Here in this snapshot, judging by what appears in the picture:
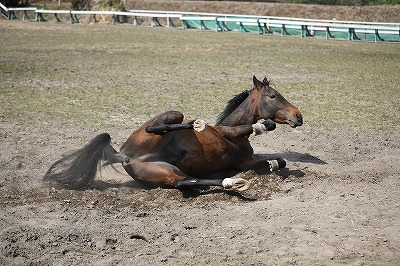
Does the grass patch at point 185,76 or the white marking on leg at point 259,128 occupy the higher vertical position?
the white marking on leg at point 259,128

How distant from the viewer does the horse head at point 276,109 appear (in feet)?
27.0

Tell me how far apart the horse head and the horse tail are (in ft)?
6.06

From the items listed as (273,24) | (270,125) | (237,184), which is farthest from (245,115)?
(273,24)

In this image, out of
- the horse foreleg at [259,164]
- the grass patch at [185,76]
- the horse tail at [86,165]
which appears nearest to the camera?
the horse tail at [86,165]

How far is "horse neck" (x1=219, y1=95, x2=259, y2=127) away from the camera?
847 cm

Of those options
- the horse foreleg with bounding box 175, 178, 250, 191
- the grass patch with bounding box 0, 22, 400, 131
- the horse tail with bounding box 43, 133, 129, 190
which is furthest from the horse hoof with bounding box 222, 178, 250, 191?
the grass patch with bounding box 0, 22, 400, 131

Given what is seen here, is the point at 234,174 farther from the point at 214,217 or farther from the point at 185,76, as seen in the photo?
the point at 185,76

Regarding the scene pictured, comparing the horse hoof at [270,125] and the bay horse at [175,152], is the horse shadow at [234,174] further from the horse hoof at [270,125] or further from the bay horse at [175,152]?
the horse hoof at [270,125]

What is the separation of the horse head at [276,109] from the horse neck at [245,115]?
0.04 m

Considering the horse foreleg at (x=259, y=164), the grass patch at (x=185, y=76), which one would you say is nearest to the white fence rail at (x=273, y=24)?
the grass patch at (x=185, y=76)

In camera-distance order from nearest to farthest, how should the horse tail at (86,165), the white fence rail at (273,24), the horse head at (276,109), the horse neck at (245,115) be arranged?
1. the horse tail at (86,165)
2. the horse head at (276,109)
3. the horse neck at (245,115)
4. the white fence rail at (273,24)

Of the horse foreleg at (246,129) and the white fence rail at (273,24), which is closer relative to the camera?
the horse foreleg at (246,129)

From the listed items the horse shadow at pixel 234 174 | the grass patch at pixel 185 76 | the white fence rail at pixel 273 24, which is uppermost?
the horse shadow at pixel 234 174

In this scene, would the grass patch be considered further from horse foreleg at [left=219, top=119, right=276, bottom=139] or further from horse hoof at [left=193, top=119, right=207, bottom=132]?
horse hoof at [left=193, top=119, right=207, bottom=132]
